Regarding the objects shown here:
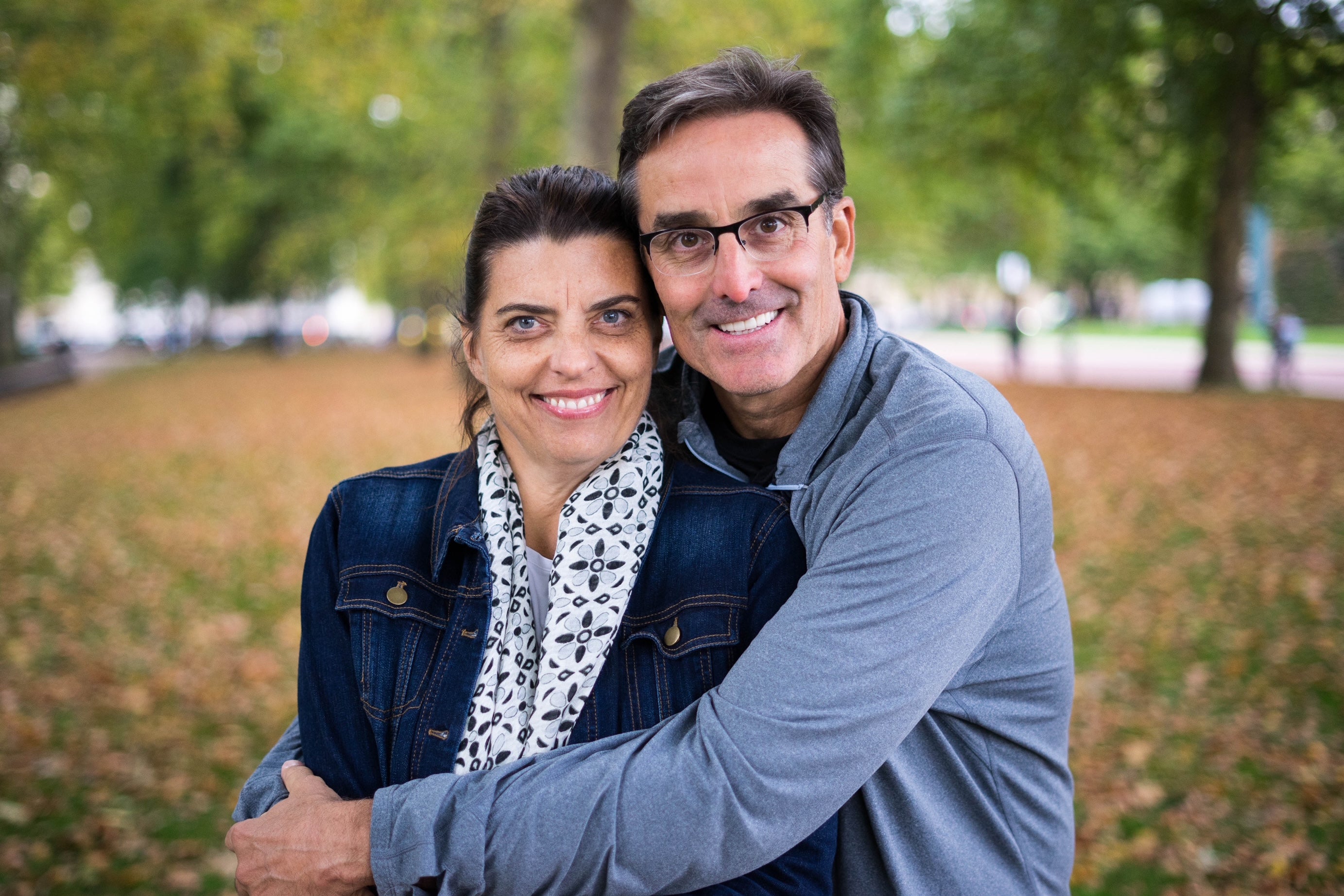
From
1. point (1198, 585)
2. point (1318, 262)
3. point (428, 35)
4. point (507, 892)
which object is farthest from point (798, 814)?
point (1318, 262)

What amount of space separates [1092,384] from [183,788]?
21.2m

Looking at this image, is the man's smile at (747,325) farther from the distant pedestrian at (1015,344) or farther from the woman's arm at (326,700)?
the distant pedestrian at (1015,344)

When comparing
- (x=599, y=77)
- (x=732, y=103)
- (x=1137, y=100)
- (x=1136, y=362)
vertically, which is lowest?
(x=1136, y=362)

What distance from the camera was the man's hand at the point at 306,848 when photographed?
78.9 inches

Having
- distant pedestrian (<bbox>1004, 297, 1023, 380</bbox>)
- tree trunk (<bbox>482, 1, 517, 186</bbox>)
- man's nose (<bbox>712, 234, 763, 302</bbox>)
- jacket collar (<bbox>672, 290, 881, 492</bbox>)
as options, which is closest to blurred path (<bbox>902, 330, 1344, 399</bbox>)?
distant pedestrian (<bbox>1004, 297, 1023, 380</bbox>)

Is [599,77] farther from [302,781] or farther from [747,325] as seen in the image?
[302,781]

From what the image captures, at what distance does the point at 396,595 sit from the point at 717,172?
1183 mm

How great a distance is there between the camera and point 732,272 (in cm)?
240

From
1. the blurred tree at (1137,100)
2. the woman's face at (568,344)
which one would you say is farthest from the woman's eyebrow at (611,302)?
the blurred tree at (1137,100)

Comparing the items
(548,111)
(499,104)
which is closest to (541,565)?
(548,111)

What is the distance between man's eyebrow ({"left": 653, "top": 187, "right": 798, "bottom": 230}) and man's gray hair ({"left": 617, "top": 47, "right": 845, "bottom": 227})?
8 cm

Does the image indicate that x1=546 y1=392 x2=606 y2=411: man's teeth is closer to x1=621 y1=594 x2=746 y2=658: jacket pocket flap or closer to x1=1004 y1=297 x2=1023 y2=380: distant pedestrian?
x1=621 y1=594 x2=746 y2=658: jacket pocket flap

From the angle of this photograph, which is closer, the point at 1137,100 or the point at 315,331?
the point at 1137,100

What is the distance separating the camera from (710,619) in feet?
7.17
